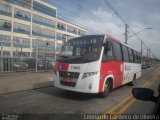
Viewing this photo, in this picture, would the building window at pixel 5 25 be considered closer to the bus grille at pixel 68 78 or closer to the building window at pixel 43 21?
the building window at pixel 43 21

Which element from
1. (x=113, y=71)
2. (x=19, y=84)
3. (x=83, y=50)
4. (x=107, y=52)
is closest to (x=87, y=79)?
(x=83, y=50)

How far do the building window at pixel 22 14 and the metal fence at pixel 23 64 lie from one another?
3650 cm

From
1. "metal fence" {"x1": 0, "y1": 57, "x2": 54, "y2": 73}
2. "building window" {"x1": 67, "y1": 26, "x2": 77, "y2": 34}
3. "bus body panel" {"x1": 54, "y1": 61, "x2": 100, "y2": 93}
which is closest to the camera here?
"bus body panel" {"x1": 54, "y1": 61, "x2": 100, "y2": 93}

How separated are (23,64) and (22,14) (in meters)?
40.8

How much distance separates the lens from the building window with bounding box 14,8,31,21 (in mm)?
51688

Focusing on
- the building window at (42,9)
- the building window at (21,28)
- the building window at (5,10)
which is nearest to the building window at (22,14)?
the building window at (5,10)

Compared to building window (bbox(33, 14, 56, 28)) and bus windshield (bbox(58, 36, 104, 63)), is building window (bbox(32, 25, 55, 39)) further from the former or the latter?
bus windshield (bbox(58, 36, 104, 63))

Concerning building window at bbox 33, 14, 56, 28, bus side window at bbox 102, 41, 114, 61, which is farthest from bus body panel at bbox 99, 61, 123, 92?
building window at bbox 33, 14, 56, 28

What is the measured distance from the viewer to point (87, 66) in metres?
7.34

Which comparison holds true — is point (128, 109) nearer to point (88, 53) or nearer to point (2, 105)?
point (88, 53)

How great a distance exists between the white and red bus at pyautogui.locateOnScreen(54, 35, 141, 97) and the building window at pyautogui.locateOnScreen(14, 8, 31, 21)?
47525 mm

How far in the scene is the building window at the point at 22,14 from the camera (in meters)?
51.7

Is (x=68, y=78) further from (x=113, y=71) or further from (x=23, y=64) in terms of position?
(x=23, y=64)

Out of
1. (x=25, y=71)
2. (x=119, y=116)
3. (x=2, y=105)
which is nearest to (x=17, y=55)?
(x=25, y=71)
